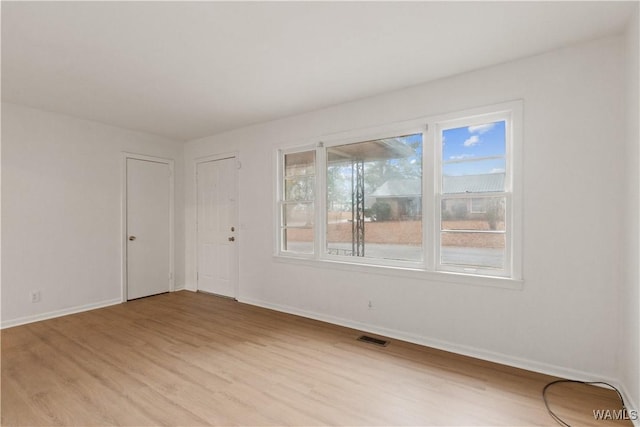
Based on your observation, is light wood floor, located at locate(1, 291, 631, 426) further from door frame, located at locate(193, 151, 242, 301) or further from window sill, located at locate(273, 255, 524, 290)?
door frame, located at locate(193, 151, 242, 301)

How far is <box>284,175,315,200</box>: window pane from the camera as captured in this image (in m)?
4.21

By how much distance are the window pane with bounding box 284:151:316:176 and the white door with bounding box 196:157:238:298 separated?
3.29 ft

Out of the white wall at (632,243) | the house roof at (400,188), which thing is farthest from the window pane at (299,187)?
the white wall at (632,243)

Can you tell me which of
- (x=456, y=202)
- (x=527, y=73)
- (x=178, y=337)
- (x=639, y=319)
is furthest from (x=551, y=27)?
(x=178, y=337)

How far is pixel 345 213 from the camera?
3.89 m

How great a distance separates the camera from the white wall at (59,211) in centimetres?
377

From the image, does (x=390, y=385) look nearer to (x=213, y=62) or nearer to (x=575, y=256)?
(x=575, y=256)

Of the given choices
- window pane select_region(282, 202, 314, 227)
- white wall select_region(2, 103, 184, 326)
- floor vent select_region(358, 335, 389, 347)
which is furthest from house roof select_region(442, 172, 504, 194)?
white wall select_region(2, 103, 184, 326)

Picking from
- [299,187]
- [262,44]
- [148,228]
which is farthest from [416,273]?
[148,228]

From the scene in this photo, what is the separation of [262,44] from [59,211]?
364cm

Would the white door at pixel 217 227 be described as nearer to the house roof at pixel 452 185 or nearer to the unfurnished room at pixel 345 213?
the unfurnished room at pixel 345 213

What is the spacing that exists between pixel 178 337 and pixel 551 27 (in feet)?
14.0

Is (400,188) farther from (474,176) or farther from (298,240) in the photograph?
(298,240)

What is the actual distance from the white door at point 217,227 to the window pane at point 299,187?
3.32 feet
